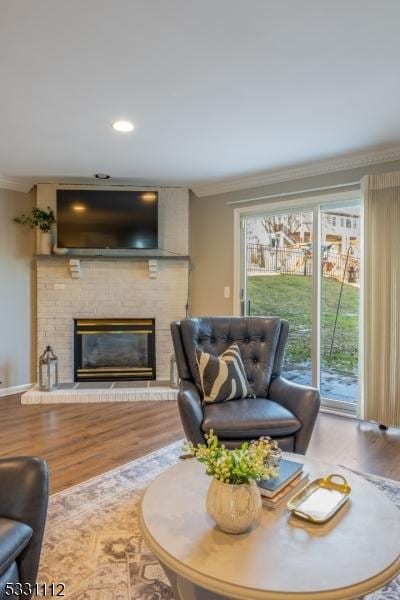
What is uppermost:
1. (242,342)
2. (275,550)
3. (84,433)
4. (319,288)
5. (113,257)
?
(113,257)

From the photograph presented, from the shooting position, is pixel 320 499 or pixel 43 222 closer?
pixel 320 499

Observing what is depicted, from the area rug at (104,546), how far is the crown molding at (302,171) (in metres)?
2.68

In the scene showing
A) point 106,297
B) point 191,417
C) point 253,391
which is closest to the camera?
point 191,417

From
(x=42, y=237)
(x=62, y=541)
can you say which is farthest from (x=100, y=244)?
(x=62, y=541)

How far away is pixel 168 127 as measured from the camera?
3002mm

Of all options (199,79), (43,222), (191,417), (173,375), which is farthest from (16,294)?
(199,79)

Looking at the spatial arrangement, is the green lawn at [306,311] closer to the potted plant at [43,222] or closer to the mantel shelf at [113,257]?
the mantel shelf at [113,257]

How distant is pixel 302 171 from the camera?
13.1 feet

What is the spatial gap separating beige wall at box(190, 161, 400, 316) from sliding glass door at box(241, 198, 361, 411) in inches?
16.5

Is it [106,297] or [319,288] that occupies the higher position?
[319,288]

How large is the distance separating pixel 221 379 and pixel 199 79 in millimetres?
1857

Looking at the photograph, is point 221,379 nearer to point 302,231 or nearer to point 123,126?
point 123,126

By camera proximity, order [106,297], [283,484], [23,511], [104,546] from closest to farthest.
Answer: [23,511] → [283,484] → [104,546] → [106,297]

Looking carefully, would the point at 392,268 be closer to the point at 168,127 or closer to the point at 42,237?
the point at 168,127
